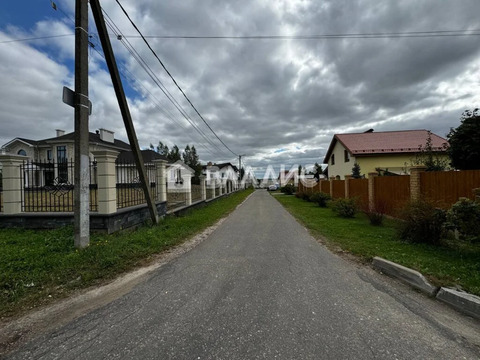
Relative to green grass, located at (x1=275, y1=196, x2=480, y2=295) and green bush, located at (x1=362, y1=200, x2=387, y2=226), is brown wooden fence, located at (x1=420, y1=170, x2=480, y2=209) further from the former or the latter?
green grass, located at (x1=275, y1=196, x2=480, y2=295)

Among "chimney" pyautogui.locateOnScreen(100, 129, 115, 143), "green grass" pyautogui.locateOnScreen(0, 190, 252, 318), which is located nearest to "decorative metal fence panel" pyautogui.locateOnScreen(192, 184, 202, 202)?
"green grass" pyautogui.locateOnScreen(0, 190, 252, 318)

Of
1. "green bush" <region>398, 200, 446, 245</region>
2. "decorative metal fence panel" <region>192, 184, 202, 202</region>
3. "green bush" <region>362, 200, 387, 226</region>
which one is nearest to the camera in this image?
"green bush" <region>398, 200, 446, 245</region>

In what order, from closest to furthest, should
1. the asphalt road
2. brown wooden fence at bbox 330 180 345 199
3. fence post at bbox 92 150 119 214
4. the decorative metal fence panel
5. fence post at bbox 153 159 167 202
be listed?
the asphalt road → fence post at bbox 92 150 119 214 → fence post at bbox 153 159 167 202 → the decorative metal fence panel → brown wooden fence at bbox 330 180 345 199

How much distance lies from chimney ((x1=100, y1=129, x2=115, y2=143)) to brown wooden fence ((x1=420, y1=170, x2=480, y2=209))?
34090 mm

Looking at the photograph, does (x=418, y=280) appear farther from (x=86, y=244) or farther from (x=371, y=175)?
(x=371, y=175)

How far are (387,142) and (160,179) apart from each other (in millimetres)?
21116

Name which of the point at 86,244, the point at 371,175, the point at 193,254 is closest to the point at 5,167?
the point at 86,244

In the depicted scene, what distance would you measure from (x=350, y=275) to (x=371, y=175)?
9.28 meters

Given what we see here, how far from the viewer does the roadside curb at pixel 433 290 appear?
9.64 feet

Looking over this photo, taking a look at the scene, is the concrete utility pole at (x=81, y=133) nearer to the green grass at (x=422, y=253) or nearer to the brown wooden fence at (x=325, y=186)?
the green grass at (x=422, y=253)

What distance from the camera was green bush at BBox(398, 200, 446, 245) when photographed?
5.78 meters

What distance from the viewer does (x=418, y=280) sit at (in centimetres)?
367

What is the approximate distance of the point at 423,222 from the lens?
19.3 feet

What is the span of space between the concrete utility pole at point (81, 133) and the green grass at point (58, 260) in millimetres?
538
